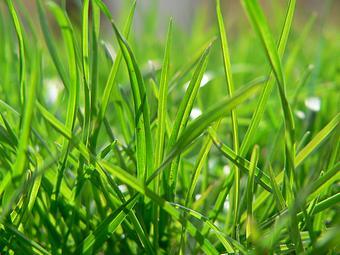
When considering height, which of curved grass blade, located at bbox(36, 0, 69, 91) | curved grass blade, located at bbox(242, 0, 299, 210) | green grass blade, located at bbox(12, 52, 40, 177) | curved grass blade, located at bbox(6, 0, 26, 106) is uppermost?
curved grass blade, located at bbox(242, 0, 299, 210)

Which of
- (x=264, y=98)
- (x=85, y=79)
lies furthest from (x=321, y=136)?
(x=85, y=79)

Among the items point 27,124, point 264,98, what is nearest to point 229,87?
point 264,98

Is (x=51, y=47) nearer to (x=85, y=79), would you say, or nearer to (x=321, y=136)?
(x=85, y=79)

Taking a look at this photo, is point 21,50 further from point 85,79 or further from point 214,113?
point 214,113

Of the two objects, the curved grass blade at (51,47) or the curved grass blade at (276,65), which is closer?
the curved grass blade at (276,65)

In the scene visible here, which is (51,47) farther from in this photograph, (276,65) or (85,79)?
(276,65)

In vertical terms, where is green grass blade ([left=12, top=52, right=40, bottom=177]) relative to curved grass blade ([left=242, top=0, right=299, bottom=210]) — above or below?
below

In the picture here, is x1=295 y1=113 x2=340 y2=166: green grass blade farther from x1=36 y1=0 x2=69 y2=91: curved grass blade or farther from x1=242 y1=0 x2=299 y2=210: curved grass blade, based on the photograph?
x1=36 y1=0 x2=69 y2=91: curved grass blade

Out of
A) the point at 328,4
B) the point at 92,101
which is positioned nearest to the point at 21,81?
the point at 92,101

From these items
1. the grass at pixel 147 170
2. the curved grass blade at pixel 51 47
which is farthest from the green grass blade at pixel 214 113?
the curved grass blade at pixel 51 47

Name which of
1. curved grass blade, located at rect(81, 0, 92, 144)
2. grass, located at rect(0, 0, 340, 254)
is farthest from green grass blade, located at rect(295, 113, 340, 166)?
curved grass blade, located at rect(81, 0, 92, 144)

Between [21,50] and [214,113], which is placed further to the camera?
[21,50]

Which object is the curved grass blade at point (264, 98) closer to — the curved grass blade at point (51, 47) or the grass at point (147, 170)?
the grass at point (147, 170)
